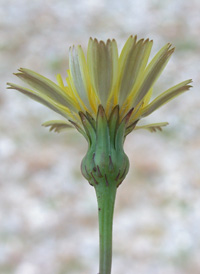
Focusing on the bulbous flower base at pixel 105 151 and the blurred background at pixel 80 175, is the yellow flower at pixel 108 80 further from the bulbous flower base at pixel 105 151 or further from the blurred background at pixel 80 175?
the blurred background at pixel 80 175

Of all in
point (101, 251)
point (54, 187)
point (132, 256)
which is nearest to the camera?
point (101, 251)

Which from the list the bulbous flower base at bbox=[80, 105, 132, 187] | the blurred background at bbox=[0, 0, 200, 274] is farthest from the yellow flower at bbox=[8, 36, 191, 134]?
the blurred background at bbox=[0, 0, 200, 274]

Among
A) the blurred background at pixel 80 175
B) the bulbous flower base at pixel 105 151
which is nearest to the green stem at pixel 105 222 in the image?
the bulbous flower base at pixel 105 151

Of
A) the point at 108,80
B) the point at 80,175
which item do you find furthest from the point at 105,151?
the point at 80,175

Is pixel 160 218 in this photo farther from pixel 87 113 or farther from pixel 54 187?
pixel 87 113

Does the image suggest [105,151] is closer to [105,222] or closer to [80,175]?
[105,222]

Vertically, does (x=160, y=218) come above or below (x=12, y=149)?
below

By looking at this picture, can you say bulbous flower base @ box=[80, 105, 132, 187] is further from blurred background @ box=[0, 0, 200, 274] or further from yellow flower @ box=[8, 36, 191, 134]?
blurred background @ box=[0, 0, 200, 274]

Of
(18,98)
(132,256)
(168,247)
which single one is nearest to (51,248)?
(132,256)
